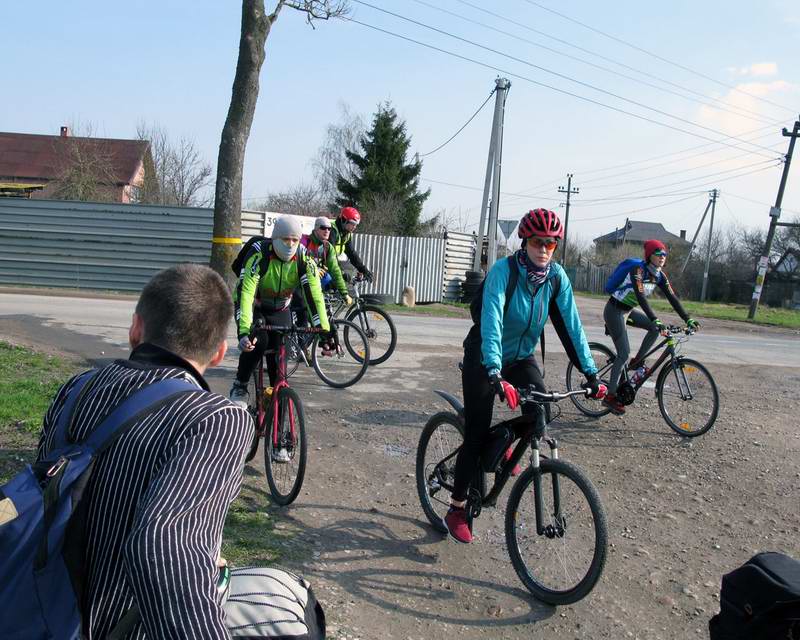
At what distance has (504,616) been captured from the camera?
3818 millimetres

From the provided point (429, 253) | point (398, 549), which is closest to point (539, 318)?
point (398, 549)

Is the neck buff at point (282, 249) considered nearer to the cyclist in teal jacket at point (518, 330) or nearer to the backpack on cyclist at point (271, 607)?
the cyclist in teal jacket at point (518, 330)

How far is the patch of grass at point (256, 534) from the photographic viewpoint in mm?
4082

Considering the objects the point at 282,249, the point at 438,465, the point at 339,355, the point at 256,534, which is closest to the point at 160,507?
the point at 256,534

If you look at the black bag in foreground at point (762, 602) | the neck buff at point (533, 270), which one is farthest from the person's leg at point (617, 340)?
the black bag in foreground at point (762, 602)

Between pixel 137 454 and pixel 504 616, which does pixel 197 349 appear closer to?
pixel 137 454

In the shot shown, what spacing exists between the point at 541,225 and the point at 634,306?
4.25 meters

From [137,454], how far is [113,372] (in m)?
0.26

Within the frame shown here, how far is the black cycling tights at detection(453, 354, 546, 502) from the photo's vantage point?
4.30m

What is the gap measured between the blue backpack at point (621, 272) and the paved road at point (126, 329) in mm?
4281

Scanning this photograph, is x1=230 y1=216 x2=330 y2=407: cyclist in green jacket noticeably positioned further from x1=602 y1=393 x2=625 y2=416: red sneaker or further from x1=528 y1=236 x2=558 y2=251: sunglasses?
x1=602 y1=393 x2=625 y2=416: red sneaker

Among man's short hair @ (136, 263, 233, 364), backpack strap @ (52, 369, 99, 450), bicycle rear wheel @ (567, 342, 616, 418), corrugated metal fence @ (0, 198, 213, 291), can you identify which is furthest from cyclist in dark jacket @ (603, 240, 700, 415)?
corrugated metal fence @ (0, 198, 213, 291)

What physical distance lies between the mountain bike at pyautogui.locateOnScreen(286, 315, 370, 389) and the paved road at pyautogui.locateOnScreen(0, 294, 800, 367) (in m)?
1.25

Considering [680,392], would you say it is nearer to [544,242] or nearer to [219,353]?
[544,242]
